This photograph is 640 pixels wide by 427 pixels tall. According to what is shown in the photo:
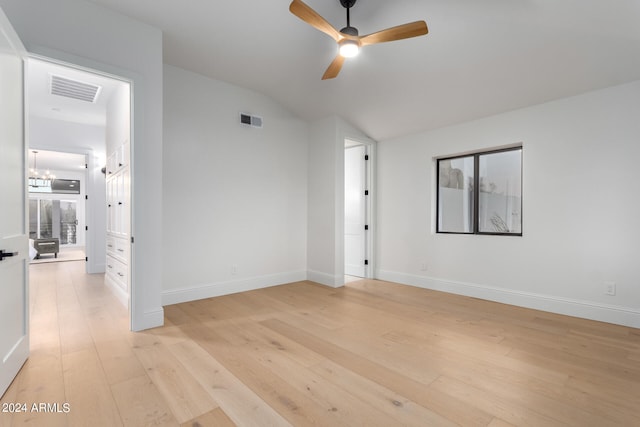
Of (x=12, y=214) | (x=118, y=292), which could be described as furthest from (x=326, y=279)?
(x=12, y=214)

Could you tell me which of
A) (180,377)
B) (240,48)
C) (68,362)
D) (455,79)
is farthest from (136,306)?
(455,79)

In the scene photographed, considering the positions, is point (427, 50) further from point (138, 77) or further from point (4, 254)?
point (4, 254)

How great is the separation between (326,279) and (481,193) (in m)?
2.71

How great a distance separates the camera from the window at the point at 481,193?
13.2ft

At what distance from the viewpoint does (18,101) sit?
7.27 ft

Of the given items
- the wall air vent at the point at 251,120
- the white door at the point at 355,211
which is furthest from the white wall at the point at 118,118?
the white door at the point at 355,211

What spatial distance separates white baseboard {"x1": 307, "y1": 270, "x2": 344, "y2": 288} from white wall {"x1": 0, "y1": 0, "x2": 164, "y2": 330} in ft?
8.31

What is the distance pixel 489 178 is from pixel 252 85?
3706 mm

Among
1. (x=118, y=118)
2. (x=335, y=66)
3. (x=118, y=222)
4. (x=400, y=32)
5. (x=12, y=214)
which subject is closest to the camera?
(x=12, y=214)

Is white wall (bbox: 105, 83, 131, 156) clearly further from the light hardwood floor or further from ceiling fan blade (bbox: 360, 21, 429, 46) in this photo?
ceiling fan blade (bbox: 360, 21, 429, 46)

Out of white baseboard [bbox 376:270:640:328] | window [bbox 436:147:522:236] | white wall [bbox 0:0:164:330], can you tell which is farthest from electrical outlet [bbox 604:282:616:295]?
white wall [bbox 0:0:164:330]

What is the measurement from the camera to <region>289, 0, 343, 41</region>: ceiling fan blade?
2078 millimetres

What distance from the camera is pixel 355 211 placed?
568cm

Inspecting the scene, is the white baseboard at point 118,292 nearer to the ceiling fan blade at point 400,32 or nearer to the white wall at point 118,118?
the white wall at point 118,118
